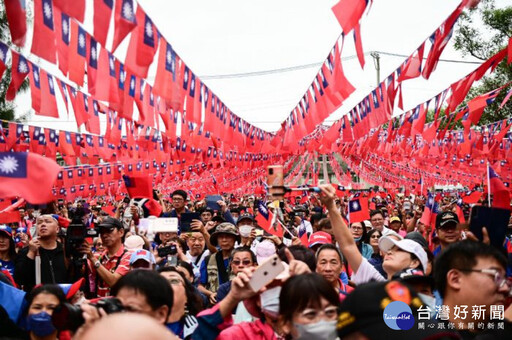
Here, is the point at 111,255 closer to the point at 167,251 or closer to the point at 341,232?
the point at 167,251

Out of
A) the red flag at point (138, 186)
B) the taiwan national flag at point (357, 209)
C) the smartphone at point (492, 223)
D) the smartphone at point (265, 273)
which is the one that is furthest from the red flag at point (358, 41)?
the taiwan national flag at point (357, 209)

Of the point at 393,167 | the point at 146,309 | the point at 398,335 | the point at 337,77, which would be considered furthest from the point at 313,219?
the point at 393,167

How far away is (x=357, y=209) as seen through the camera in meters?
8.84

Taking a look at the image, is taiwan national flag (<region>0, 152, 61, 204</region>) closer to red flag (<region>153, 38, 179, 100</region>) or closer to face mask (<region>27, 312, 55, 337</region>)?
face mask (<region>27, 312, 55, 337</region>)

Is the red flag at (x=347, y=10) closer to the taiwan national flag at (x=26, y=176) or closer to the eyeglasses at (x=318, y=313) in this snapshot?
the taiwan national flag at (x=26, y=176)

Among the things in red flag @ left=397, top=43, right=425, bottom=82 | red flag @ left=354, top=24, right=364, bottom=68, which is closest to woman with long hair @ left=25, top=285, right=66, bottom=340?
red flag @ left=354, top=24, right=364, bottom=68

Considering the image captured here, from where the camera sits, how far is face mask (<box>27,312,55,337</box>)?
3453mm

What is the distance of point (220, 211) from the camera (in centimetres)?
966

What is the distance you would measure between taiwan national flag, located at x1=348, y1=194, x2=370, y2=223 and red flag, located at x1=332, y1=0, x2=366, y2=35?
4.41m

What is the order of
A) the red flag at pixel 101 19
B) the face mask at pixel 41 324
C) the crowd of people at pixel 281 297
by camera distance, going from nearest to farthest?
1. the crowd of people at pixel 281 297
2. the face mask at pixel 41 324
3. the red flag at pixel 101 19

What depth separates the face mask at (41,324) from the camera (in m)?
3.45

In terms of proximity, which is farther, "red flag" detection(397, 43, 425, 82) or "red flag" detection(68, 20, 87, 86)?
A: "red flag" detection(397, 43, 425, 82)

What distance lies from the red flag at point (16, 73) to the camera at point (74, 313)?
3.33 m

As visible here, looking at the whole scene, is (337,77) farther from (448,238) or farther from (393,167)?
(393,167)
